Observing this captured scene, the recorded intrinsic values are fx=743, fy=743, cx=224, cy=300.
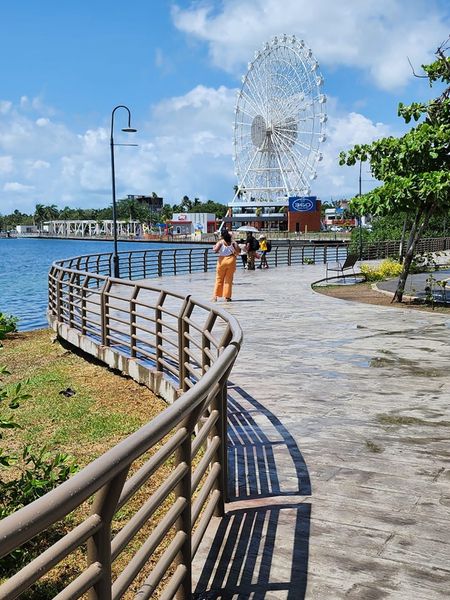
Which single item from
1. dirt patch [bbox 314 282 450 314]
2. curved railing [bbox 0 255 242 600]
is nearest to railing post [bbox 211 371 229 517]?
curved railing [bbox 0 255 242 600]

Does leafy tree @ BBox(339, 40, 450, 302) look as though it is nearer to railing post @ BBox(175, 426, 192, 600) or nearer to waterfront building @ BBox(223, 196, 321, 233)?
railing post @ BBox(175, 426, 192, 600)

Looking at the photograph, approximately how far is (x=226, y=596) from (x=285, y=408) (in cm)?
379

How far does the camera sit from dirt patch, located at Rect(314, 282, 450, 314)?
16.5 m

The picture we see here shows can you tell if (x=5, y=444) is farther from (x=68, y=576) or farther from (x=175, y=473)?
(x=175, y=473)

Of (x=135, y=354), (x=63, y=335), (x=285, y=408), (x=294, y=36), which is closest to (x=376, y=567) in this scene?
(x=285, y=408)

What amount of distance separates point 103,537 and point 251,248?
98.7 ft

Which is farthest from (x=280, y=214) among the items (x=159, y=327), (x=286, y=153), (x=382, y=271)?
(x=159, y=327)

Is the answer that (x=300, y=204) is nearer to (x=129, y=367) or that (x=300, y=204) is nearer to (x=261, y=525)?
(x=129, y=367)

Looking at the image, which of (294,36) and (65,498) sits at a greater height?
(294,36)

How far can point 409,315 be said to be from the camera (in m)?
14.8

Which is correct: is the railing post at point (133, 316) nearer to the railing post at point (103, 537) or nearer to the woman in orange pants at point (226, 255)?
the railing post at point (103, 537)

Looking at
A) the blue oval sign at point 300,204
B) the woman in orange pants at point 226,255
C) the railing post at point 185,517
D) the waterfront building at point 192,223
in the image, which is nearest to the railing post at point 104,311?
the woman in orange pants at point 226,255

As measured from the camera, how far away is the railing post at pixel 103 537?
2.08 metres

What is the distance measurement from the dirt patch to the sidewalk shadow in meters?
10.6
